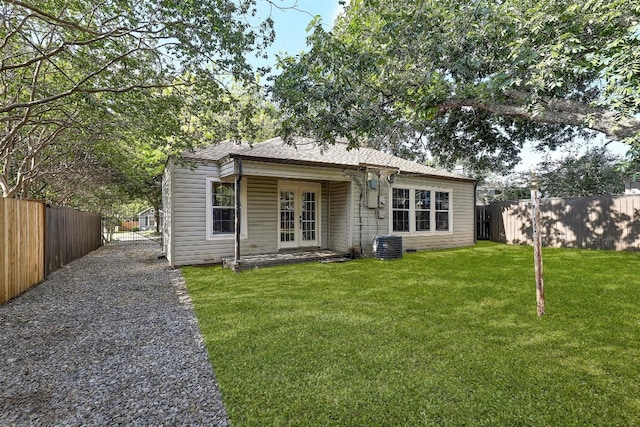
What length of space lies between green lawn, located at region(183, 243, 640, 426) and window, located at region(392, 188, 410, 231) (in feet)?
15.4

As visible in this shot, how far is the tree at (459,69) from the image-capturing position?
368cm

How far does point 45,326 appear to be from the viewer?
400 centimetres

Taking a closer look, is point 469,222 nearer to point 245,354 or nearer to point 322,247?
point 322,247

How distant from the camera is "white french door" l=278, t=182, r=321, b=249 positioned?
374 inches

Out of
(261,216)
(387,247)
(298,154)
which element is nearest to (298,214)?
(261,216)

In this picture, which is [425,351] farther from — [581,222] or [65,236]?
[581,222]

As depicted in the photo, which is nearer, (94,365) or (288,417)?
(288,417)

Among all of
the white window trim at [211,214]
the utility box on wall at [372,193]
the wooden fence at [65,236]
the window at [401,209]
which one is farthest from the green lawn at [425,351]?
the window at [401,209]

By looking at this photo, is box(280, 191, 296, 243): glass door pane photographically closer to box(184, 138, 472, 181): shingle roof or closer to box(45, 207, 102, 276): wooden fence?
box(184, 138, 472, 181): shingle roof

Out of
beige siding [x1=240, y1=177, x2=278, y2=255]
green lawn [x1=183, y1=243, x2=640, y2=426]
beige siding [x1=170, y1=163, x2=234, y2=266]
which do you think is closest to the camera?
green lawn [x1=183, y1=243, x2=640, y2=426]

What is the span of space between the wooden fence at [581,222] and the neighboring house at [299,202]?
206cm

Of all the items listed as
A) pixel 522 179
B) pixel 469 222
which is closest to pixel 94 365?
pixel 469 222

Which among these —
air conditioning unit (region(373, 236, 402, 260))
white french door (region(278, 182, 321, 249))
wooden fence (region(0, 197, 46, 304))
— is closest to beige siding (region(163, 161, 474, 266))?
white french door (region(278, 182, 321, 249))

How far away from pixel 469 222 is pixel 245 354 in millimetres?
12051
